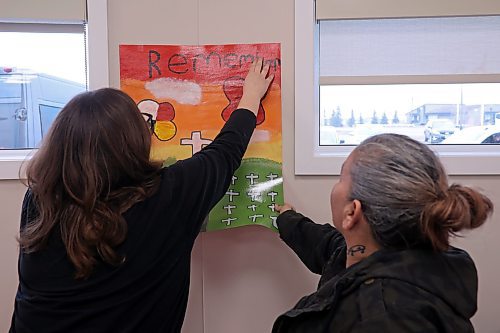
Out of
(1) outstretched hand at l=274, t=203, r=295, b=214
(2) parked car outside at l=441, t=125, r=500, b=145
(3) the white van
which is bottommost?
(1) outstretched hand at l=274, t=203, r=295, b=214

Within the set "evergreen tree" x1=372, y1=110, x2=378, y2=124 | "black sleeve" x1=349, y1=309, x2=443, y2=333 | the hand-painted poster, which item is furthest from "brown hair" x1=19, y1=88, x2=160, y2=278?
"evergreen tree" x1=372, y1=110, x2=378, y2=124

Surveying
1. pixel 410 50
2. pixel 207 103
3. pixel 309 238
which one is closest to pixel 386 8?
pixel 410 50

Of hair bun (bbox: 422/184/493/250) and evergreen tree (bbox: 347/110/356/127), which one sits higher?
evergreen tree (bbox: 347/110/356/127)

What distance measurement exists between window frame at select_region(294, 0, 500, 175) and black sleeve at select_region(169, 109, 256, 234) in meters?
0.21

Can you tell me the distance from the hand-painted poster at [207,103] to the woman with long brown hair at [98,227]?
37 centimetres

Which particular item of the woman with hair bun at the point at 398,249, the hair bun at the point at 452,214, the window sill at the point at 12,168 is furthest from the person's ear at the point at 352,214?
the window sill at the point at 12,168

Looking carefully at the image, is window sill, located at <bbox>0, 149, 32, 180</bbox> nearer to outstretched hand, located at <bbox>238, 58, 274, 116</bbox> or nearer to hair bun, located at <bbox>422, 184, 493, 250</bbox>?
outstretched hand, located at <bbox>238, 58, 274, 116</bbox>

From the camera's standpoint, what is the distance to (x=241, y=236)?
1.55 metres

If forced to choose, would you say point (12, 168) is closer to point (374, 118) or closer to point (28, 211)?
point (28, 211)

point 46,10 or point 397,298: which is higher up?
point 46,10

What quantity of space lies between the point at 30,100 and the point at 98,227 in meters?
0.85

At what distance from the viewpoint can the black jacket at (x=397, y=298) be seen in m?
0.87

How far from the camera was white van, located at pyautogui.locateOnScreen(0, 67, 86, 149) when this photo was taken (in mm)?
1656

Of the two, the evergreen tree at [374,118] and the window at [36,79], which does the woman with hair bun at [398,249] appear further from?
the window at [36,79]
